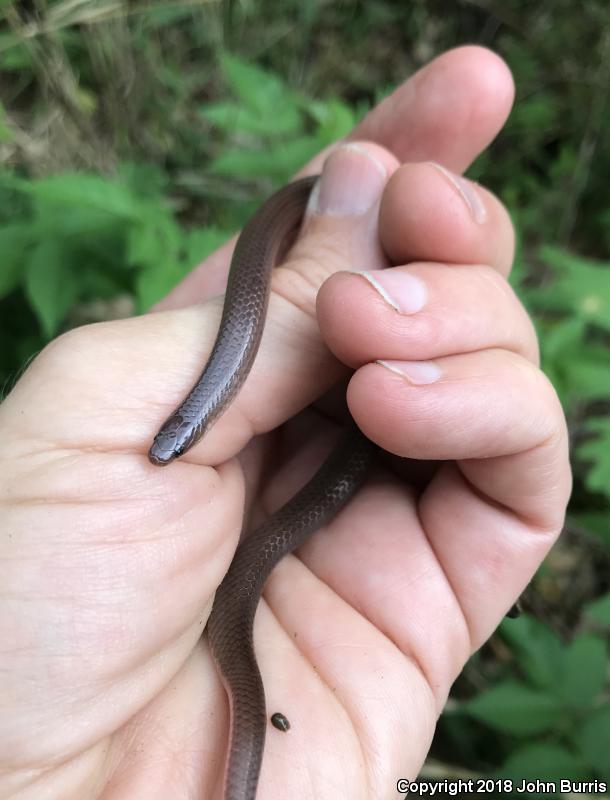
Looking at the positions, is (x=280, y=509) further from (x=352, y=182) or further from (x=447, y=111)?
(x=447, y=111)

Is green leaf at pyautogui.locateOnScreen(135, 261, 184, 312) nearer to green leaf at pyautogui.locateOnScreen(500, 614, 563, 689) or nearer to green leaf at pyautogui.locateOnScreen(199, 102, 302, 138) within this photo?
green leaf at pyautogui.locateOnScreen(199, 102, 302, 138)

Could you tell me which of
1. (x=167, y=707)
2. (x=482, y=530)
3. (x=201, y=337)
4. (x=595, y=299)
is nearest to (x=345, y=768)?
(x=167, y=707)

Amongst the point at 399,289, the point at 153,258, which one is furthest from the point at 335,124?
the point at 399,289

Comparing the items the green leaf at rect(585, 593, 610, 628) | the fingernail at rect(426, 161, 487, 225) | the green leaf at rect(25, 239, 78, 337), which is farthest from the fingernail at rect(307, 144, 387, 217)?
the green leaf at rect(585, 593, 610, 628)

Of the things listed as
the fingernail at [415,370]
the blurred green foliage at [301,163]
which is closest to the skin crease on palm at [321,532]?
the fingernail at [415,370]

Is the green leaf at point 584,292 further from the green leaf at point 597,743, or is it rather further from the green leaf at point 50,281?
the green leaf at point 50,281

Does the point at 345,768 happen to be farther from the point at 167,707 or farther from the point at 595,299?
the point at 595,299
